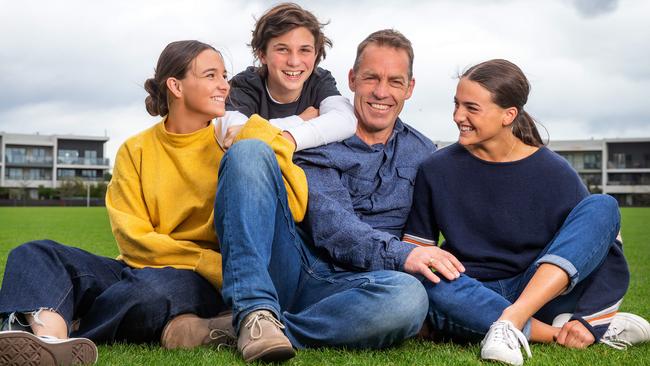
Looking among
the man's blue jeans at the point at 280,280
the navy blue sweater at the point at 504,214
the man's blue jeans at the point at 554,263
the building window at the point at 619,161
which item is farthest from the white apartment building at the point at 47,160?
the man's blue jeans at the point at 554,263

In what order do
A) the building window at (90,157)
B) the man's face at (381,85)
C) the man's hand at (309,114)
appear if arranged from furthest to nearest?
the building window at (90,157), the man's hand at (309,114), the man's face at (381,85)

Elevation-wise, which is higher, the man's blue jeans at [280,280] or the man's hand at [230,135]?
the man's hand at [230,135]

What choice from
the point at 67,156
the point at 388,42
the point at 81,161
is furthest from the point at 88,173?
the point at 388,42

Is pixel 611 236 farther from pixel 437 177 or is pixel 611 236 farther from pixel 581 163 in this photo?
pixel 581 163

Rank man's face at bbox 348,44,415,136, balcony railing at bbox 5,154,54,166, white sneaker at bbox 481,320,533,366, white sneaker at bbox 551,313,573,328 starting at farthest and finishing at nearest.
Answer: balcony railing at bbox 5,154,54,166 → man's face at bbox 348,44,415,136 → white sneaker at bbox 551,313,573,328 → white sneaker at bbox 481,320,533,366

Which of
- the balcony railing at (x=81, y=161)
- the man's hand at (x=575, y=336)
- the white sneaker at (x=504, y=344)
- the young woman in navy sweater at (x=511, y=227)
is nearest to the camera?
the white sneaker at (x=504, y=344)

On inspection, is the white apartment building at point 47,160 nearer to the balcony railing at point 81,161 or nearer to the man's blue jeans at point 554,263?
the balcony railing at point 81,161

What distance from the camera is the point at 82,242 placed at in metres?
13.9

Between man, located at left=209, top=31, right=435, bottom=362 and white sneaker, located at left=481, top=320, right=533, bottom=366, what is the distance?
31 centimetres

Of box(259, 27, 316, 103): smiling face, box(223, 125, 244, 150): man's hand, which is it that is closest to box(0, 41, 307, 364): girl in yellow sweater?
box(223, 125, 244, 150): man's hand

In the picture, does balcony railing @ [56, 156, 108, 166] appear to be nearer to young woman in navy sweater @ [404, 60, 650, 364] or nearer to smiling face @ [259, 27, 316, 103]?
smiling face @ [259, 27, 316, 103]

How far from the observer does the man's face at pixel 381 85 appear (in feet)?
12.1

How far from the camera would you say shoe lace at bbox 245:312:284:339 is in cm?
283

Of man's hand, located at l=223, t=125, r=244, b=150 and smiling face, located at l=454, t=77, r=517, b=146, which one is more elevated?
smiling face, located at l=454, t=77, r=517, b=146
